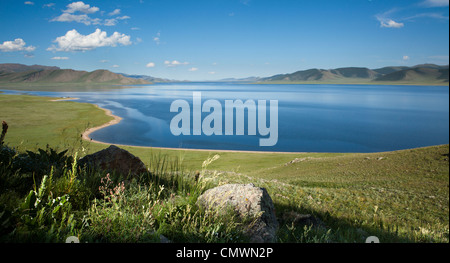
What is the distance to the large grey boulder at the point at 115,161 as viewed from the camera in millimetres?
5613

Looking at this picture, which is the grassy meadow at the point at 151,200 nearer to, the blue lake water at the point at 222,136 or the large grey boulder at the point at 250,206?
the large grey boulder at the point at 250,206

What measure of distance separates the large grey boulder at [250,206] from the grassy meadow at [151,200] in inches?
7.6

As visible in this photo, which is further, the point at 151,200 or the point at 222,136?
the point at 222,136

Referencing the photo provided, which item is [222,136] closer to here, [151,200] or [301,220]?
[301,220]

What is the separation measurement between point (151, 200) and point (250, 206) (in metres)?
1.69

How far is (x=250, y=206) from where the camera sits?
4117 mm

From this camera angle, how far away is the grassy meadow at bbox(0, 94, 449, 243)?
10.8 ft

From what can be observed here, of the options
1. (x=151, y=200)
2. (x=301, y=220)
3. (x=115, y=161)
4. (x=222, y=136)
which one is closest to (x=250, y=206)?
(x=151, y=200)

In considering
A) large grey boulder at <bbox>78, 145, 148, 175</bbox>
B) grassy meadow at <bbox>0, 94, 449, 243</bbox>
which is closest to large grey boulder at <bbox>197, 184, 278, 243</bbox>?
grassy meadow at <bbox>0, 94, 449, 243</bbox>

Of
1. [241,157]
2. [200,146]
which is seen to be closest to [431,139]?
[241,157]

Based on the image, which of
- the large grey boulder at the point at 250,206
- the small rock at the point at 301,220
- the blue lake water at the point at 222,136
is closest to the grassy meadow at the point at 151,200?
the small rock at the point at 301,220

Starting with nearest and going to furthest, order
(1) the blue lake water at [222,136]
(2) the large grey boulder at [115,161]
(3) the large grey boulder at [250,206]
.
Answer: (3) the large grey boulder at [250,206], (2) the large grey boulder at [115,161], (1) the blue lake water at [222,136]
